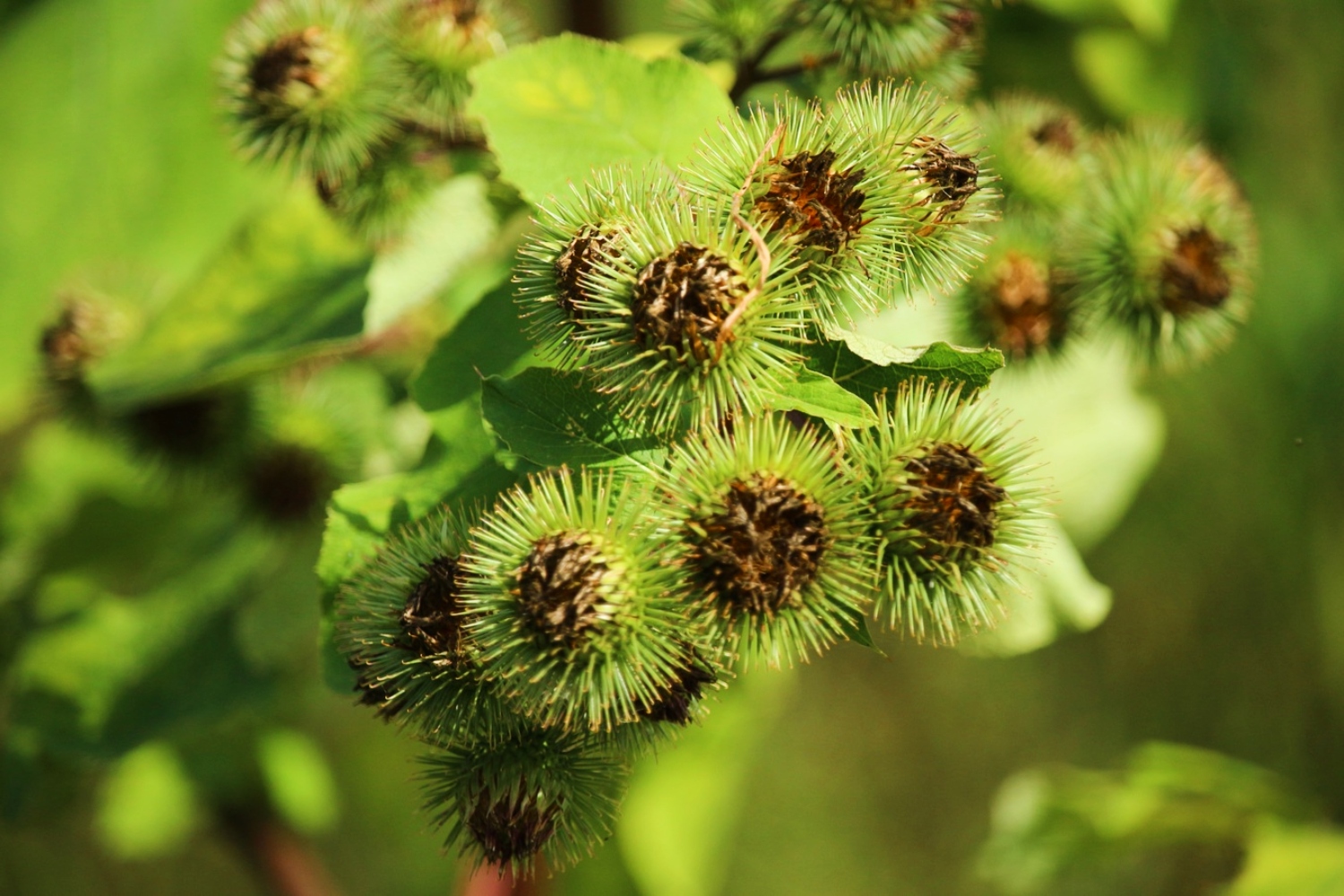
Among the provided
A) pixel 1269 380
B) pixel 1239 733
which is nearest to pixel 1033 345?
pixel 1269 380

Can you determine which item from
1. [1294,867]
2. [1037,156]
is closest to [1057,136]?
[1037,156]

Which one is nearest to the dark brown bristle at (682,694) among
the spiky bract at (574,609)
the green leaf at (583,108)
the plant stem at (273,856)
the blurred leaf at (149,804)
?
the spiky bract at (574,609)

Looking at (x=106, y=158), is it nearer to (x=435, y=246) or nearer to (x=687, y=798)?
(x=435, y=246)

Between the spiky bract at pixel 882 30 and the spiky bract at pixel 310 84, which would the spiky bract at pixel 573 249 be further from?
the spiky bract at pixel 310 84

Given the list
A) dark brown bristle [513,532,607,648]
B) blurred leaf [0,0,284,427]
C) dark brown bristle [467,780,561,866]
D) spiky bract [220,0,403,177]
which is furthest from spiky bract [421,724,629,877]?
blurred leaf [0,0,284,427]

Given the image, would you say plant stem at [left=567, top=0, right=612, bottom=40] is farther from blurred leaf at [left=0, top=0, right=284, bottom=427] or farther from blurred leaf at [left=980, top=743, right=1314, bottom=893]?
blurred leaf at [left=980, top=743, right=1314, bottom=893]

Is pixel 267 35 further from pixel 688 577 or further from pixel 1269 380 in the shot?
pixel 1269 380

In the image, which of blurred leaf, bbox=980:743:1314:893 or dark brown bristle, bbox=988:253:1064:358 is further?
blurred leaf, bbox=980:743:1314:893

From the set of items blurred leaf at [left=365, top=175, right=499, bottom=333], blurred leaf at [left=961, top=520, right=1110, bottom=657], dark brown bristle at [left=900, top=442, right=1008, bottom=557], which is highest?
dark brown bristle at [left=900, top=442, right=1008, bottom=557]
